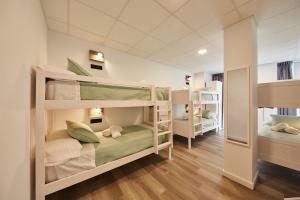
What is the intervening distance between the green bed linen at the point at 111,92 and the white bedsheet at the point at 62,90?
7cm

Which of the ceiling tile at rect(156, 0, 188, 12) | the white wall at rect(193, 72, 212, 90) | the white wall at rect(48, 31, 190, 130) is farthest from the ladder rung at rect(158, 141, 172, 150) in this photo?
the white wall at rect(193, 72, 212, 90)

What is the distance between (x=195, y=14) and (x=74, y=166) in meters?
2.66

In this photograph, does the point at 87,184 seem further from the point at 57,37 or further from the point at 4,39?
the point at 57,37

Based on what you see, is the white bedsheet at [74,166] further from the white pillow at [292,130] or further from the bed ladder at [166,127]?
the white pillow at [292,130]

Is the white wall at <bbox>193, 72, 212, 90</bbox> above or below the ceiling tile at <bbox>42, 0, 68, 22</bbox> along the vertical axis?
below

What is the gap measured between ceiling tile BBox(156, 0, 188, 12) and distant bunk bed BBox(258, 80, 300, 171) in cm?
182

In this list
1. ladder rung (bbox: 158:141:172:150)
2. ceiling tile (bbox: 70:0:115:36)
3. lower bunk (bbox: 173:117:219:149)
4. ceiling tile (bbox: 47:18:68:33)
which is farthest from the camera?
lower bunk (bbox: 173:117:219:149)

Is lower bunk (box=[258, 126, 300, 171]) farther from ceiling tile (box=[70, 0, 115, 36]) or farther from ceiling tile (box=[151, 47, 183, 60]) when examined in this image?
ceiling tile (box=[70, 0, 115, 36])

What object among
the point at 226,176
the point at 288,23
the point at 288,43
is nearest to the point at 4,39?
the point at 226,176

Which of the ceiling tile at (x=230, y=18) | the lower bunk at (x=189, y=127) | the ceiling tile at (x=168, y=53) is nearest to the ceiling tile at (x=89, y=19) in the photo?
the ceiling tile at (x=168, y=53)

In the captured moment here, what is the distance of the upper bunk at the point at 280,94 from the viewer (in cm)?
167

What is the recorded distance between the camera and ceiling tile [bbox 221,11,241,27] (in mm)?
1706

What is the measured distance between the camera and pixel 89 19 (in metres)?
1.85

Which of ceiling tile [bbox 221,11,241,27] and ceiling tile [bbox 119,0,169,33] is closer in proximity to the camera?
ceiling tile [bbox 119,0,169,33]
